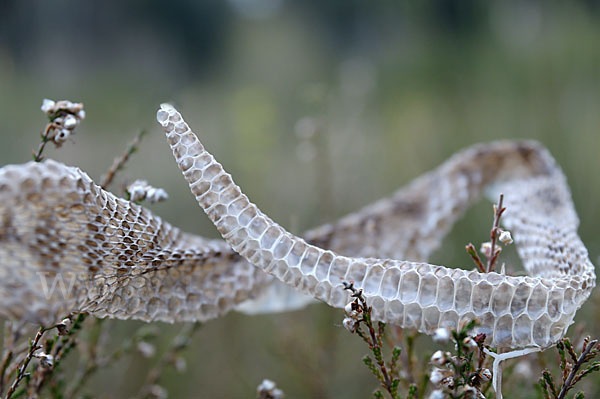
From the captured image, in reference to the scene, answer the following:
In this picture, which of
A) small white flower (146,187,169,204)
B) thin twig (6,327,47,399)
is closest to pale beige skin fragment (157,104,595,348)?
small white flower (146,187,169,204)

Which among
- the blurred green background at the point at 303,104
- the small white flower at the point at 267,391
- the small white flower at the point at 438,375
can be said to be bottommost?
the small white flower at the point at 267,391

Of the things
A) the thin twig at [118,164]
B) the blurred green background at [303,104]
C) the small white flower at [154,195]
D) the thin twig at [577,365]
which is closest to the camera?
the thin twig at [577,365]

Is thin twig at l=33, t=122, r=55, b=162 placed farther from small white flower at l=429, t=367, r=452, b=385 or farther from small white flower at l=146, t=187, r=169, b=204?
small white flower at l=429, t=367, r=452, b=385

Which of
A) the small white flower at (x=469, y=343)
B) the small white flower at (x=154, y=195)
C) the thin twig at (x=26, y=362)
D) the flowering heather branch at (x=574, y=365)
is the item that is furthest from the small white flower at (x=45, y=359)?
the flowering heather branch at (x=574, y=365)

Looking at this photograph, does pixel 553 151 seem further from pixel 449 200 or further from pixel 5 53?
pixel 5 53

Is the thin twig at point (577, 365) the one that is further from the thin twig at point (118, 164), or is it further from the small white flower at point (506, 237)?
the thin twig at point (118, 164)
